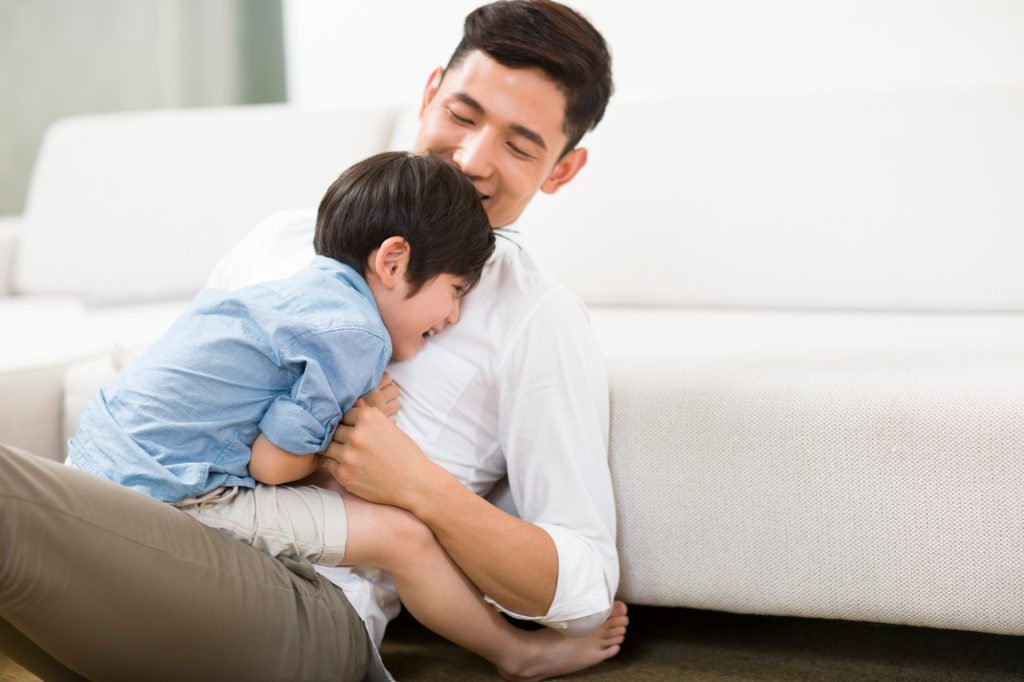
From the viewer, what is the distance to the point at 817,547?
1.30 m

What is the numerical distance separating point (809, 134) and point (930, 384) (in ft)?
2.89

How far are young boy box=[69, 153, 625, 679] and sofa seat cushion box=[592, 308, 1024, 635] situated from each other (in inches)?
10.3

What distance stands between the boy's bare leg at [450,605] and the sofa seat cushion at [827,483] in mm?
97

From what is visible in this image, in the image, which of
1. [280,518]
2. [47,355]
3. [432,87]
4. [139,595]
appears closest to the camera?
[139,595]

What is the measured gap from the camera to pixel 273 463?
116 cm

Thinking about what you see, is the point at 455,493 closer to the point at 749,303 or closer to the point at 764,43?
the point at 749,303

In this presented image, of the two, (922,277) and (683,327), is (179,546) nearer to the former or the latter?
(683,327)

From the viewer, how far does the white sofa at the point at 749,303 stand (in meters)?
1.26

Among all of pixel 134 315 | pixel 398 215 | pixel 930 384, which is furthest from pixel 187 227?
pixel 930 384

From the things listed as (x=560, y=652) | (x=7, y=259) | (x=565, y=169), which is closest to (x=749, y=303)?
(x=565, y=169)

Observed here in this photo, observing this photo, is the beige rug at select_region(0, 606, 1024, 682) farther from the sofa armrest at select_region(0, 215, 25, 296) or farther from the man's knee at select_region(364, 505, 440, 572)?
the sofa armrest at select_region(0, 215, 25, 296)

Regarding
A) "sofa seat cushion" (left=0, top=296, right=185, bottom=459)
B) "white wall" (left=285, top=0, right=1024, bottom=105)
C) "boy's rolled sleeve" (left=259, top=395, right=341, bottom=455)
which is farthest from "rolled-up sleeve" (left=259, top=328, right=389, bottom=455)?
"white wall" (left=285, top=0, right=1024, bottom=105)

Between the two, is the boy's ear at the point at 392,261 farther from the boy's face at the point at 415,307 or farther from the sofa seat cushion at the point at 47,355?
the sofa seat cushion at the point at 47,355

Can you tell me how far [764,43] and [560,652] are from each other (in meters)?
1.79
